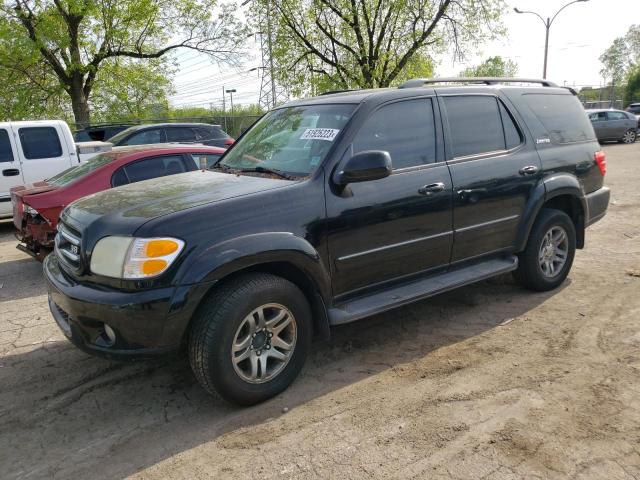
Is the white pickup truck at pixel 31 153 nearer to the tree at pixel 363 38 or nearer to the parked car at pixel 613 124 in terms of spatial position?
the tree at pixel 363 38

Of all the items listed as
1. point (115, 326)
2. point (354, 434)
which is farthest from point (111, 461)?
point (354, 434)

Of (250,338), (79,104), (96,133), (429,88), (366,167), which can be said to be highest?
(79,104)

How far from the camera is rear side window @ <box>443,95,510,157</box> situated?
14.0 feet

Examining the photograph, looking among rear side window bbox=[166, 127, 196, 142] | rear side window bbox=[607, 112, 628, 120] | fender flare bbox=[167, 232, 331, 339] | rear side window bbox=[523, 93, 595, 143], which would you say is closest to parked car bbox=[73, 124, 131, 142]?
rear side window bbox=[166, 127, 196, 142]

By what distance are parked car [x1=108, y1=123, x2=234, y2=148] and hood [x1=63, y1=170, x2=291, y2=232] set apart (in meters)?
8.45

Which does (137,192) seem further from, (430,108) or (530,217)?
(530,217)

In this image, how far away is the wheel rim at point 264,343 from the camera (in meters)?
3.19

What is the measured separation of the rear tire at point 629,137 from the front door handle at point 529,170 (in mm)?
23534

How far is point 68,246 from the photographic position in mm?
3527

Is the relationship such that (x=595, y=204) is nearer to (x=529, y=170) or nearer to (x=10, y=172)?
(x=529, y=170)

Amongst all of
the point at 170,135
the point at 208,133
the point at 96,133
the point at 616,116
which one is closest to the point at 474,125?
the point at 170,135

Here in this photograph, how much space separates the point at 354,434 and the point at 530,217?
2720 millimetres

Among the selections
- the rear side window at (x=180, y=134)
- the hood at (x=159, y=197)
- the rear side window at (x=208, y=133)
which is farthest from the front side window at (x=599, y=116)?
the hood at (x=159, y=197)

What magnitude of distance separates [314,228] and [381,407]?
118cm
